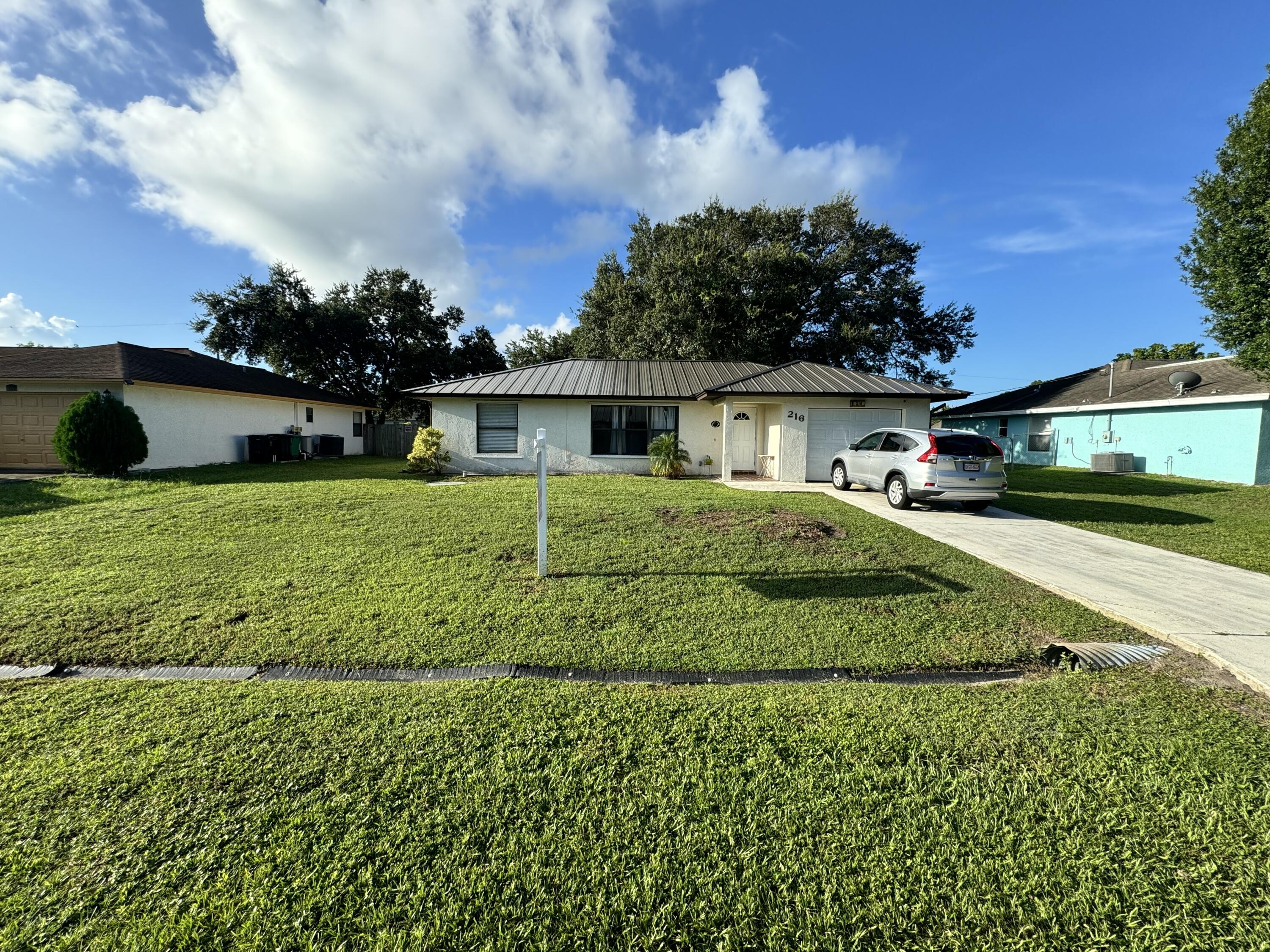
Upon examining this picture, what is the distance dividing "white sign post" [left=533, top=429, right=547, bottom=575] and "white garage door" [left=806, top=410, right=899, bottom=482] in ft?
29.3

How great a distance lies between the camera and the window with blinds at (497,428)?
1467 centimetres

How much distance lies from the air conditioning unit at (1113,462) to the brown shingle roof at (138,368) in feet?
98.1

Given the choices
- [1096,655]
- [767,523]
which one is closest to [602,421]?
[767,523]

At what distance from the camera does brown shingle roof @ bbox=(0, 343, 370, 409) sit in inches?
553

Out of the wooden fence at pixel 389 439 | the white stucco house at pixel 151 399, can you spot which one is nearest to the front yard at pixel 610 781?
the white stucco house at pixel 151 399

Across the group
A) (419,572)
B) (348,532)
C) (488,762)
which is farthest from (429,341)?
(488,762)

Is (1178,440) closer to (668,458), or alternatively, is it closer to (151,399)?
(668,458)

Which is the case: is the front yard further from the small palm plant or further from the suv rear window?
the small palm plant

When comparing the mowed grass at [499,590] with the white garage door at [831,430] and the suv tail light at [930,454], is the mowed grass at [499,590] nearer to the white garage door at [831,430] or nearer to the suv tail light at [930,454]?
the suv tail light at [930,454]

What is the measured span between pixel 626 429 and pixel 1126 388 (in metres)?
20.1

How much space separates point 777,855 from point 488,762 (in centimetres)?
144

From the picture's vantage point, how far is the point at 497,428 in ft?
48.4

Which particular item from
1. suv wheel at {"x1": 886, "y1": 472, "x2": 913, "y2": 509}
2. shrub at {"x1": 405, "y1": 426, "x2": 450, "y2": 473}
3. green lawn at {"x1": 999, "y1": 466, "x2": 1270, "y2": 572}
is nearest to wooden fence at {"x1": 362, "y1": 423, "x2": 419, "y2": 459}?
shrub at {"x1": 405, "y1": 426, "x2": 450, "y2": 473}

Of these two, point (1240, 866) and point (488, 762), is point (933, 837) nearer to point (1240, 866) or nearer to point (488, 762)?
point (1240, 866)
